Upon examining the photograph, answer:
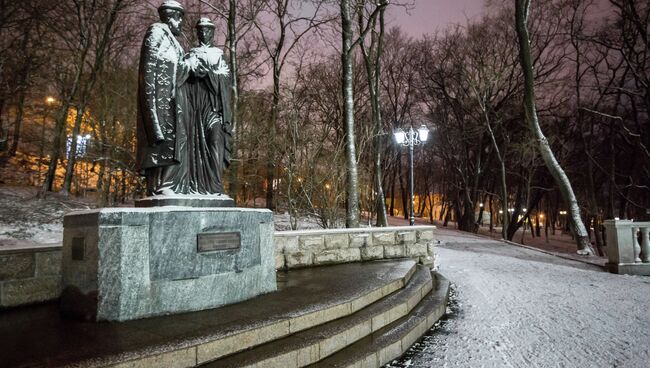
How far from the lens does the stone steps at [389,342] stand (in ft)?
10.9

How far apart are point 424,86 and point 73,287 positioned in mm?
27581

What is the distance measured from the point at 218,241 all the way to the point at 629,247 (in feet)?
→ 32.3

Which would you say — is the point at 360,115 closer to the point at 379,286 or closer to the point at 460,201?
the point at 460,201

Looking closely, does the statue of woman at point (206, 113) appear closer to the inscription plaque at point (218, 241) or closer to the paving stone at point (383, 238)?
the inscription plaque at point (218, 241)

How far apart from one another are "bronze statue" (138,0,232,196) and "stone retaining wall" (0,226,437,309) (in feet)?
4.92

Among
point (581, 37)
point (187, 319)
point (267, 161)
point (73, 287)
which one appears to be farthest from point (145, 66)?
point (581, 37)

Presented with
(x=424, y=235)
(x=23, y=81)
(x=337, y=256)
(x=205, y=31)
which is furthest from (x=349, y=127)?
(x=23, y=81)

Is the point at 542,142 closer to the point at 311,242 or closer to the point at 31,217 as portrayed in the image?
the point at 311,242

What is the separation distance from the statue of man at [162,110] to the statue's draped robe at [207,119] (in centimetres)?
15

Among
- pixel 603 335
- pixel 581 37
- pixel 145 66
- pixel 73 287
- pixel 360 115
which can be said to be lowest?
pixel 603 335

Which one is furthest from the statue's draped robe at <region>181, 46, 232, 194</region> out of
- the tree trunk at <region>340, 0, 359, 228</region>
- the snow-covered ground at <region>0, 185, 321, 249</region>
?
the tree trunk at <region>340, 0, 359, 228</region>

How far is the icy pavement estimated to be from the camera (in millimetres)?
3834

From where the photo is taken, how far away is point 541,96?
79.0 ft

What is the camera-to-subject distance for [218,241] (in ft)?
13.6
